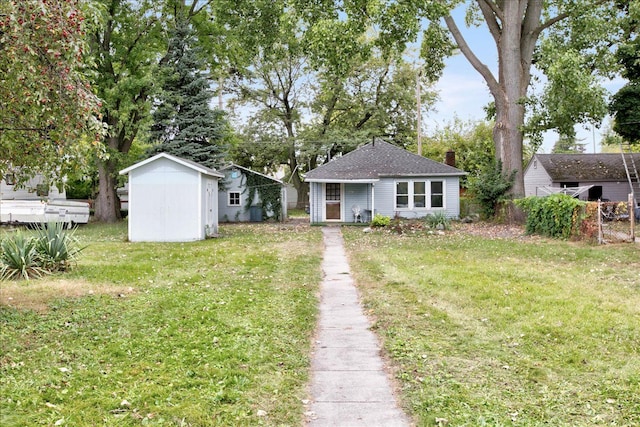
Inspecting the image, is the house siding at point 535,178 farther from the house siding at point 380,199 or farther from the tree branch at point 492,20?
the tree branch at point 492,20

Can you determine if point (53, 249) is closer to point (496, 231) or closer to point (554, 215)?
point (554, 215)

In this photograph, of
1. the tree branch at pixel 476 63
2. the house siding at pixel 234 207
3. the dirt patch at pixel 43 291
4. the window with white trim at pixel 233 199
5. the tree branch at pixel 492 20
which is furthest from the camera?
the window with white trim at pixel 233 199

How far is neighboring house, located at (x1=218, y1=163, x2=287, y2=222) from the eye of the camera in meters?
26.1

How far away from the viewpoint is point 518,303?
7281 millimetres

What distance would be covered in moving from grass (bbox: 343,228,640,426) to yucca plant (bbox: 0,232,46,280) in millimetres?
6069

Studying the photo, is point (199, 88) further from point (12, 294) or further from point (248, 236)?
point (12, 294)

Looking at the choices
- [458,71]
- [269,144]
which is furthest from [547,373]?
[269,144]

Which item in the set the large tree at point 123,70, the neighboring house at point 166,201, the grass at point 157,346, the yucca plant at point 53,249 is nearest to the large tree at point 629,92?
the neighboring house at point 166,201

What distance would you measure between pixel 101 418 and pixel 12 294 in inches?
207

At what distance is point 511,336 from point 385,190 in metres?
19.4

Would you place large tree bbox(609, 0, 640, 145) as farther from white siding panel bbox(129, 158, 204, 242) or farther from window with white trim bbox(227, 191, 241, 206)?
white siding panel bbox(129, 158, 204, 242)

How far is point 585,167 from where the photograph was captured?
29.7m

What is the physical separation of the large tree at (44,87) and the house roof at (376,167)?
56.6 ft

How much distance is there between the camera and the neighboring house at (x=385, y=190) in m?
24.4
